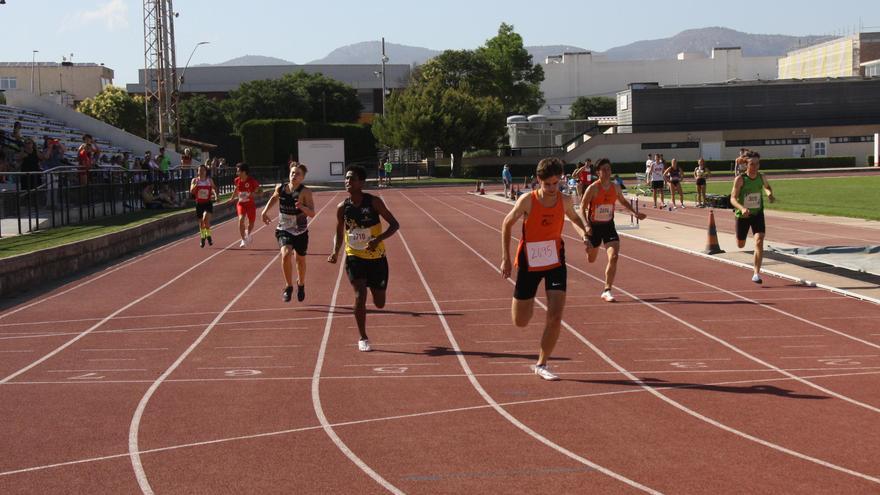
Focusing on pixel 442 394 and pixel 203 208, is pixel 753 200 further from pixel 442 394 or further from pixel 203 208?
pixel 203 208

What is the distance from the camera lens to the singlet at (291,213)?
539 inches

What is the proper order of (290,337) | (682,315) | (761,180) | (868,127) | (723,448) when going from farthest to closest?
(868,127) < (761,180) < (682,315) < (290,337) < (723,448)

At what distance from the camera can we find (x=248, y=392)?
855 cm

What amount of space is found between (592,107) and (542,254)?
4452 inches

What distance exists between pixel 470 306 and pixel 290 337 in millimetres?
2980

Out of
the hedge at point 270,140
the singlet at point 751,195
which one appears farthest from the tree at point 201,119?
the singlet at point 751,195

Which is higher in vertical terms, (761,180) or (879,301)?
(761,180)

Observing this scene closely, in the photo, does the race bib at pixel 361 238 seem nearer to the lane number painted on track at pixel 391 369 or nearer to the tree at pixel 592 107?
the lane number painted on track at pixel 391 369

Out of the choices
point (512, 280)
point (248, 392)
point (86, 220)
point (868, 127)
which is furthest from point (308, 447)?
point (868, 127)

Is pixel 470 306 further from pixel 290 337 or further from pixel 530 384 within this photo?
pixel 530 384

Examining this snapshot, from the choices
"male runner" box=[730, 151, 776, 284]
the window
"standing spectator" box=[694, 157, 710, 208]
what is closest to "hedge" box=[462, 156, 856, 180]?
"standing spectator" box=[694, 157, 710, 208]

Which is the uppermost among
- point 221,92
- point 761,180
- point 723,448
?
point 221,92

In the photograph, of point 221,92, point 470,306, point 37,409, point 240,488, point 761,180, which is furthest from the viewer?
point 221,92

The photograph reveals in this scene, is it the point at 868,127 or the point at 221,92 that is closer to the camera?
the point at 868,127
